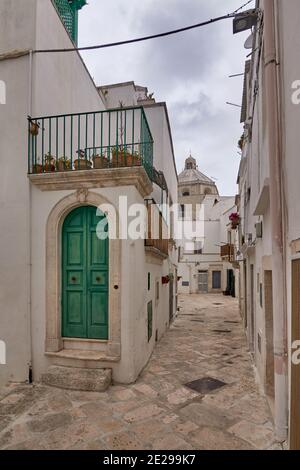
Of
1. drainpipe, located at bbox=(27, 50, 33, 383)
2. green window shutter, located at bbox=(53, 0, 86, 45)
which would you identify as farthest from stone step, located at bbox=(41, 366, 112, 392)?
green window shutter, located at bbox=(53, 0, 86, 45)

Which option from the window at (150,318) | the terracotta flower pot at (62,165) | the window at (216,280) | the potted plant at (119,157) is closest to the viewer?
the potted plant at (119,157)

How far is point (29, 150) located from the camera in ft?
18.1

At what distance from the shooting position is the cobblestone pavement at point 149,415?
10.9 ft

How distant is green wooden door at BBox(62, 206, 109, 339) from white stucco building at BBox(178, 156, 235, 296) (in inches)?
742

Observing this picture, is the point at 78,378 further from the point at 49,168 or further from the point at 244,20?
the point at 244,20

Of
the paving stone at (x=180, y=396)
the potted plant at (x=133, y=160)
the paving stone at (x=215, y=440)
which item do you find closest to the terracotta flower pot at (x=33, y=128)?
the potted plant at (x=133, y=160)

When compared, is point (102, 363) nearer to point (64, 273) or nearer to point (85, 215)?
point (64, 273)

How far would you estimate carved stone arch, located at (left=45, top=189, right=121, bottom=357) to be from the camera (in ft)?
16.5

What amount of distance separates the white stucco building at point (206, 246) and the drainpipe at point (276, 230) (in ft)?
67.7

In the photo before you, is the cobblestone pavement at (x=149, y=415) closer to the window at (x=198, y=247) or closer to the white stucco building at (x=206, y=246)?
the white stucco building at (x=206, y=246)

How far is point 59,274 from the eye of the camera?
5418mm

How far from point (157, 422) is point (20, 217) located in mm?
4176

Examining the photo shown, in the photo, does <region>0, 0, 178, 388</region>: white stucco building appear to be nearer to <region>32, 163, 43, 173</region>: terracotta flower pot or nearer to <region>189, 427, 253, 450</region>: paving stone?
<region>32, 163, 43, 173</region>: terracotta flower pot
